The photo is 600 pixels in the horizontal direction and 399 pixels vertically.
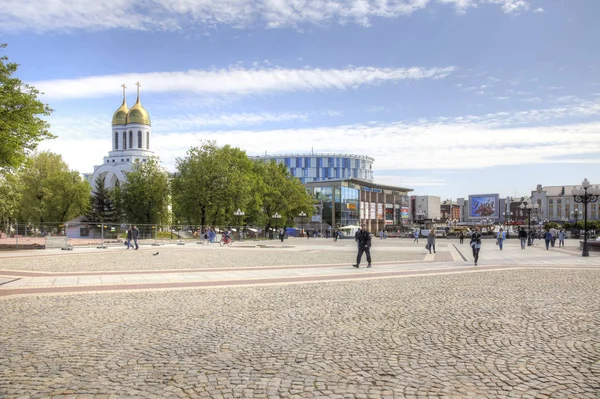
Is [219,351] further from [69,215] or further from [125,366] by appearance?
[69,215]

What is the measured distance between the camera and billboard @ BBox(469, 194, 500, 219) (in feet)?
378

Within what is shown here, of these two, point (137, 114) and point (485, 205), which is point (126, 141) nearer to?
point (137, 114)

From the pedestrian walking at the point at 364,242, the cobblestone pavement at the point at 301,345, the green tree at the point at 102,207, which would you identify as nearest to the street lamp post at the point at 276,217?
the green tree at the point at 102,207

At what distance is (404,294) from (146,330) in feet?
22.6

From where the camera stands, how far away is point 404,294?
503 inches

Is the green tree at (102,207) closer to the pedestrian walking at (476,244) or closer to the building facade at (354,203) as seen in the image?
the building facade at (354,203)

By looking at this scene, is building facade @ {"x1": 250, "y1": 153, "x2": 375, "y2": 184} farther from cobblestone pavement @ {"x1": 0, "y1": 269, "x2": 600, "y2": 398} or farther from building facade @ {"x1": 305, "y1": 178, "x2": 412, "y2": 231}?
cobblestone pavement @ {"x1": 0, "y1": 269, "x2": 600, "y2": 398}

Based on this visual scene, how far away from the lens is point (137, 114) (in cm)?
9725

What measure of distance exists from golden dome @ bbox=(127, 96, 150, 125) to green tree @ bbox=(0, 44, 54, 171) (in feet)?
231

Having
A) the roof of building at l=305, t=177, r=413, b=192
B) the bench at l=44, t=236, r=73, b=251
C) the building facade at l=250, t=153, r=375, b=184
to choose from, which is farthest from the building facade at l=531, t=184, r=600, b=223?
the bench at l=44, t=236, r=73, b=251

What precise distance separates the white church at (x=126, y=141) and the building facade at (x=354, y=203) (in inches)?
1497

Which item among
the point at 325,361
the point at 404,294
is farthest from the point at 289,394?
the point at 404,294

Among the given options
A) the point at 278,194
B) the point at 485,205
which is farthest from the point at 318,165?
the point at 278,194

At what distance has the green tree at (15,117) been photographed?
2658cm
